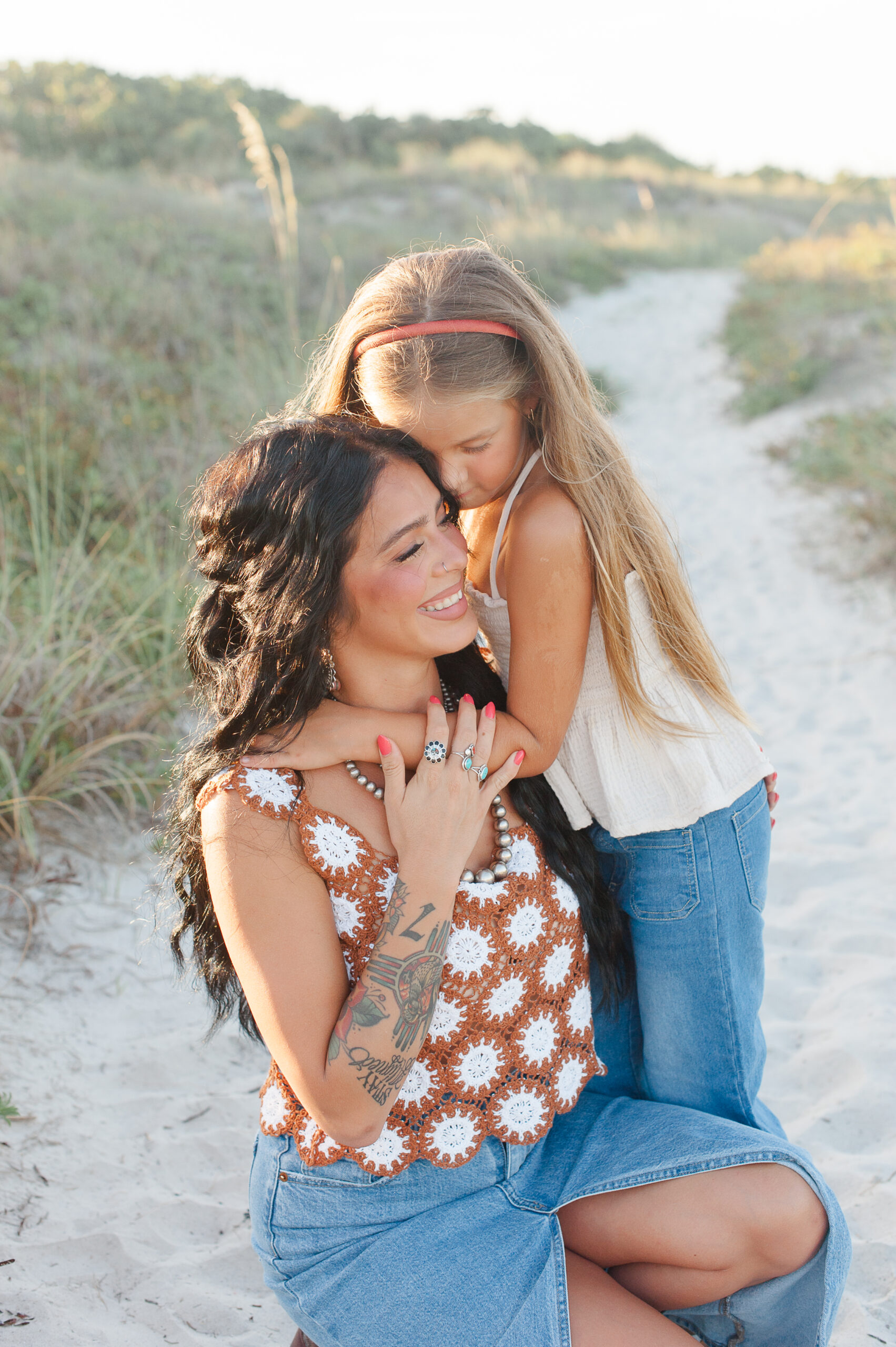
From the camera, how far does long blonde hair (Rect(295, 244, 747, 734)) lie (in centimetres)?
187

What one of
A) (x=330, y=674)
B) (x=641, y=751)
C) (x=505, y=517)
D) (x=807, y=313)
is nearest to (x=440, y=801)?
(x=330, y=674)

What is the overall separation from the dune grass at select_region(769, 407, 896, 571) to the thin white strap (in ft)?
15.7

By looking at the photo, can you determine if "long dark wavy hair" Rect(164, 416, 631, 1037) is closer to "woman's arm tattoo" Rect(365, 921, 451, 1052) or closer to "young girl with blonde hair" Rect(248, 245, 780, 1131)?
"young girl with blonde hair" Rect(248, 245, 780, 1131)

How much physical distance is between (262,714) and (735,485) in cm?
692

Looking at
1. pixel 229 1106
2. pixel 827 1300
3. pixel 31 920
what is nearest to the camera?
pixel 827 1300

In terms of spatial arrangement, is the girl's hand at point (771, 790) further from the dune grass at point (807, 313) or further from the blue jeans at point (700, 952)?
the dune grass at point (807, 313)

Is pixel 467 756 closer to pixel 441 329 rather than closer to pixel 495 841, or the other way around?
pixel 495 841

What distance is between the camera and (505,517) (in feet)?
6.28

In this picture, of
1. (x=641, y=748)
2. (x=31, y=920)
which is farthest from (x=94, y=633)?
(x=641, y=748)

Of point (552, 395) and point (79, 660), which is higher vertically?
point (552, 395)

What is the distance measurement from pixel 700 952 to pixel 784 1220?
465mm

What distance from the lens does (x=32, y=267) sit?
25.4 feet

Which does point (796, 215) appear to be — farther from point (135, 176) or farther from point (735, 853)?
point (735, 853)

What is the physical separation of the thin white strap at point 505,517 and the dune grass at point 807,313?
A: 692 cm
